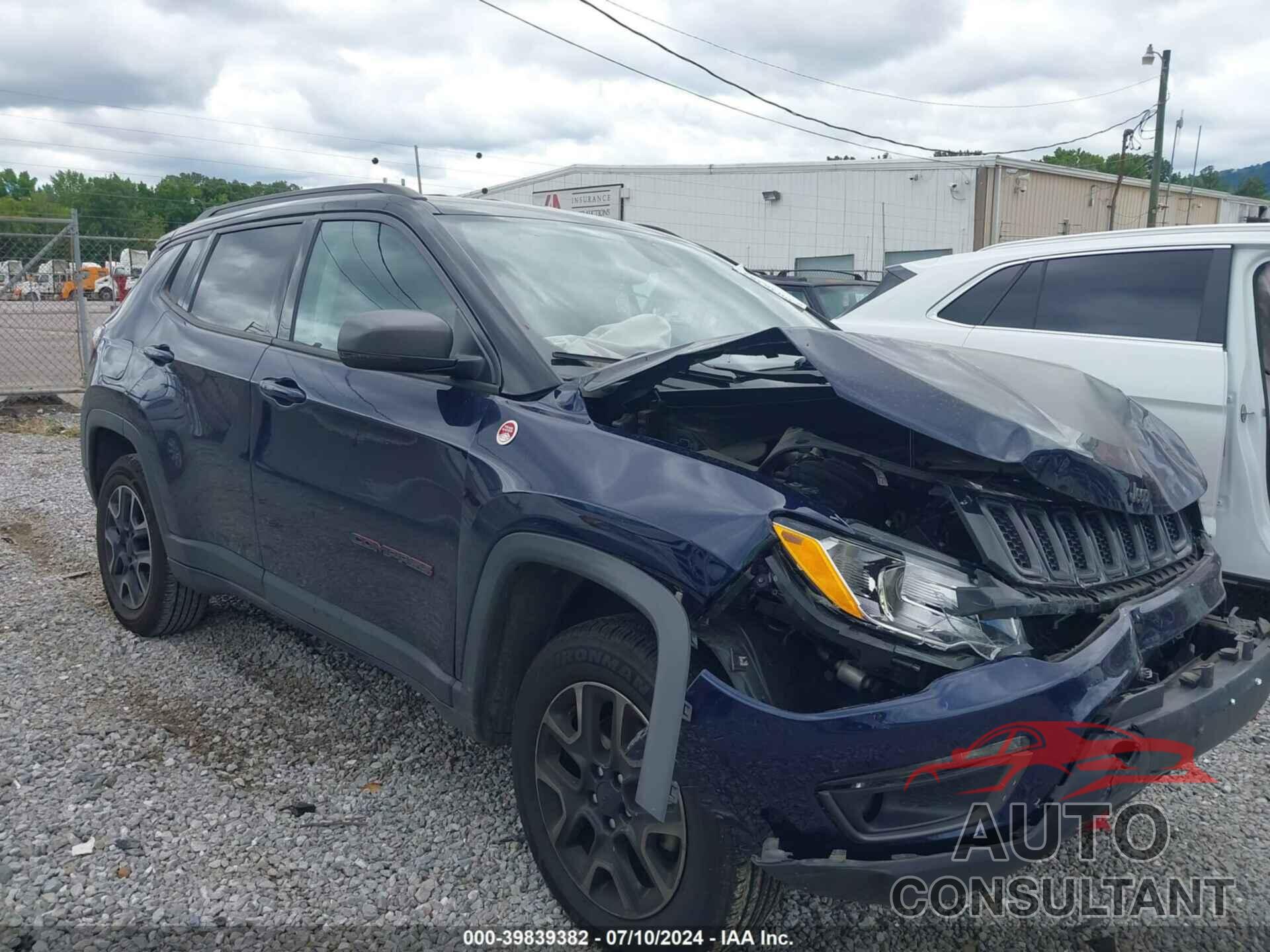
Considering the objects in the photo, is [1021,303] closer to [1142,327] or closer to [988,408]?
[1142,327]

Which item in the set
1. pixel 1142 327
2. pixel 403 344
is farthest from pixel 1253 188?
pixel 403 344

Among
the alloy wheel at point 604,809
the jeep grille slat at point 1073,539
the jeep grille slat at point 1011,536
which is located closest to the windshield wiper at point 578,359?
the alloy wheel at point 604,809

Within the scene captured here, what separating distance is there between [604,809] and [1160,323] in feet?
12.3

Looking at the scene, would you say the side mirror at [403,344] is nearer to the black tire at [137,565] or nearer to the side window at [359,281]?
the side window at [359,281]

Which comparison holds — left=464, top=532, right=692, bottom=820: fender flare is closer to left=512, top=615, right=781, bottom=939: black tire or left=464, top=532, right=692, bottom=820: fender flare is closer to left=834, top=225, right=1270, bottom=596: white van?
left=512, top=615, right=781, bottom=939: black tire

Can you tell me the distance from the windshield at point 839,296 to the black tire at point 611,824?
765 centimetres

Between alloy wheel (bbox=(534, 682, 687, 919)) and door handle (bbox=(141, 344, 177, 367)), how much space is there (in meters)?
2.56

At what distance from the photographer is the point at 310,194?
3781mm

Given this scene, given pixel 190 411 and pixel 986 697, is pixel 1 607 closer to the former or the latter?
pixel 190 411

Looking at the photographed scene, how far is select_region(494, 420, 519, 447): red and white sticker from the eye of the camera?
2.60 m

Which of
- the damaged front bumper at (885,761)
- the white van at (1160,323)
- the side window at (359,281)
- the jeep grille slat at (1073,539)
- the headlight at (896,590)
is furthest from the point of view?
the white van at (1160,323)

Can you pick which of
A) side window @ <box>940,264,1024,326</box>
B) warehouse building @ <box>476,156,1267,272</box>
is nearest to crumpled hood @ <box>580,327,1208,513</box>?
side window @ <box>940,264,1024,326</box>

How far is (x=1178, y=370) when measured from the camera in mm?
4492

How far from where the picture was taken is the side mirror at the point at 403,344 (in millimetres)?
2652
